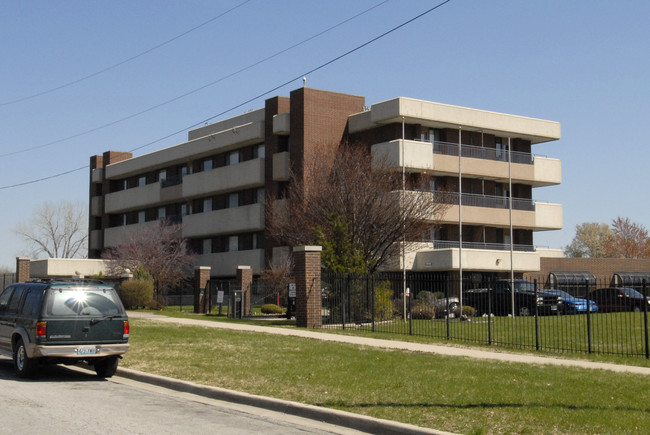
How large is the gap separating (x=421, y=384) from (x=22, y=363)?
24.4 feet

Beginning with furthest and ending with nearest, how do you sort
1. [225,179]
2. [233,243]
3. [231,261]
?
1. [233,243]
2. [231,261]
3. [225,179]

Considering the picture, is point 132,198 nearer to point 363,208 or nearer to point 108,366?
point 363,208

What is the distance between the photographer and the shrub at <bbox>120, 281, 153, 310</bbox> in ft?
134

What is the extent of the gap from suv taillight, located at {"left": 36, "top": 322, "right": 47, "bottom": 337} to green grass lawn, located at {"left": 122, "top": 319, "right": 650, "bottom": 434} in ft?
7.41

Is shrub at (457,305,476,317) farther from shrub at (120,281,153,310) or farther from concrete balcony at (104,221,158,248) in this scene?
concrete balcony at (104,221,158,248)

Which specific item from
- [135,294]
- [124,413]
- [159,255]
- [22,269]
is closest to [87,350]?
[124,413]

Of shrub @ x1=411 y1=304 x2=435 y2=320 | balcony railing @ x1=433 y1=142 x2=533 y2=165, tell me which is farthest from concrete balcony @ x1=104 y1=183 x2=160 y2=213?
shrub @ x1=411 y1=304 x2=435 y2=320

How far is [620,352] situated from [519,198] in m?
32.4

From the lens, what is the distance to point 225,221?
180ft

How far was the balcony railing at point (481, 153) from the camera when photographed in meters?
46.6

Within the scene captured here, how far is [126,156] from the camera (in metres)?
71.2

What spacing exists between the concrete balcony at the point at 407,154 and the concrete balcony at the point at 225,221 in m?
11.2

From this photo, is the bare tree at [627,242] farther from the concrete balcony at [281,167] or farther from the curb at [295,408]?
the curb at [295,408]

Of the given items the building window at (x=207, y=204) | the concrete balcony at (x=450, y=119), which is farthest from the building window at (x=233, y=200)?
the concrete balcony at (x=450, y=119)
